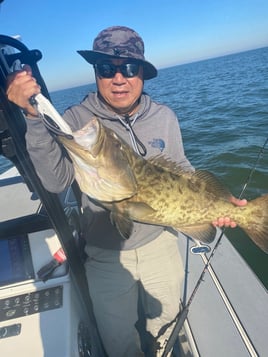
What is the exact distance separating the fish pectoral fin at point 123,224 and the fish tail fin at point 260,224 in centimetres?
129

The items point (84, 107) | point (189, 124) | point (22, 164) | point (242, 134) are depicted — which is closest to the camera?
point (22, 164)

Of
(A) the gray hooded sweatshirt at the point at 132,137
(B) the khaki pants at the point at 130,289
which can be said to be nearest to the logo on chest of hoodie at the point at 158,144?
(A) the gray hooded sweatshirt at the point at 132,137

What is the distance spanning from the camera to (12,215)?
352cm

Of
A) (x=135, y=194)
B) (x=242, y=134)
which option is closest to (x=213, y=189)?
(x=135, y=194)

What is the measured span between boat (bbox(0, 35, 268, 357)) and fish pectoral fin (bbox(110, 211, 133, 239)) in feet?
1.35

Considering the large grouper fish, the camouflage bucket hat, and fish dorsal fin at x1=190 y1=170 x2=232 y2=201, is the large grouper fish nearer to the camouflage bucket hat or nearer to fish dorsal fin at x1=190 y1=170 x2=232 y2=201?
fish dorsal fin at x1=190 y1=170 x2=232 y2=201

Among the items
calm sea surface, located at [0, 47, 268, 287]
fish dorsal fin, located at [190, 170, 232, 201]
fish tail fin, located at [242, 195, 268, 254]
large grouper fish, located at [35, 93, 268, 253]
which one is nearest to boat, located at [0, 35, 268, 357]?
large grouper fish, located at [35, 93, 268, 253]

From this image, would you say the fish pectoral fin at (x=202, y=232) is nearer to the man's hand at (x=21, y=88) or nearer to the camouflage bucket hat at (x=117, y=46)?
the camouflage bucket hat at (x=117, y=46)

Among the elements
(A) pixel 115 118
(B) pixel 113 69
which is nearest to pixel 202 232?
(A) pixel 115 118

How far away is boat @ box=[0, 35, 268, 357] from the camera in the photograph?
213cm

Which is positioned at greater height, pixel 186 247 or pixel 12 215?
pixel 12 215

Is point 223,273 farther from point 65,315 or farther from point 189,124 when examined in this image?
point 189,124

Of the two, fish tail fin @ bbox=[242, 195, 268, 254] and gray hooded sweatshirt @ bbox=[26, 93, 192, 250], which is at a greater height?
gray hooded sweatshirt @ bbox=[26, 93, 192, 250]

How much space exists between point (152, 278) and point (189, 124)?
1385 centimetres
